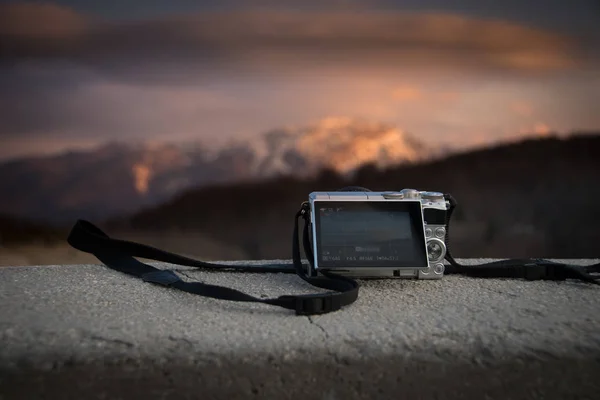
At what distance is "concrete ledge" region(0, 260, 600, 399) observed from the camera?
1312 mm

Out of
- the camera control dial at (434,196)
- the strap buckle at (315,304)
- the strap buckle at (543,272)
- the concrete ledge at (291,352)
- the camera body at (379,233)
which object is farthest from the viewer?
the strap buckle at (543,272)

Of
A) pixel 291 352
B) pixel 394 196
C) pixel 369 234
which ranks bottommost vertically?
pixel 291 352

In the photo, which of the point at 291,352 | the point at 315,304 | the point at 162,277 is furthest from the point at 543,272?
the point at 162,277

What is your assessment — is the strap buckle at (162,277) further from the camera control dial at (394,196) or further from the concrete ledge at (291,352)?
the camera control dial at (394,196)

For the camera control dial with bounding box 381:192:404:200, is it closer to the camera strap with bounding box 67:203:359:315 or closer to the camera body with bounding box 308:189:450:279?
the camera body with bounding box 308:189:450:279

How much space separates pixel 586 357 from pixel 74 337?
116 centimetres

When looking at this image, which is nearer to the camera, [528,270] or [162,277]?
[162,277]

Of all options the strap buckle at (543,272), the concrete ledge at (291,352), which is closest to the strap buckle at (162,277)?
the concrete ledge at (291,352)

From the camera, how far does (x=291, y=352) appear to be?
1350 millimetres

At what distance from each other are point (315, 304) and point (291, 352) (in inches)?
9.2

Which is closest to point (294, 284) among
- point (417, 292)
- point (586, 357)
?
point (417, 292)

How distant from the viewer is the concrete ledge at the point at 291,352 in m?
1.31

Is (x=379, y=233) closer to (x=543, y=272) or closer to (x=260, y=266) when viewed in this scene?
(x=260, y=266)

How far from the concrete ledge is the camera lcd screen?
185 millimetres
